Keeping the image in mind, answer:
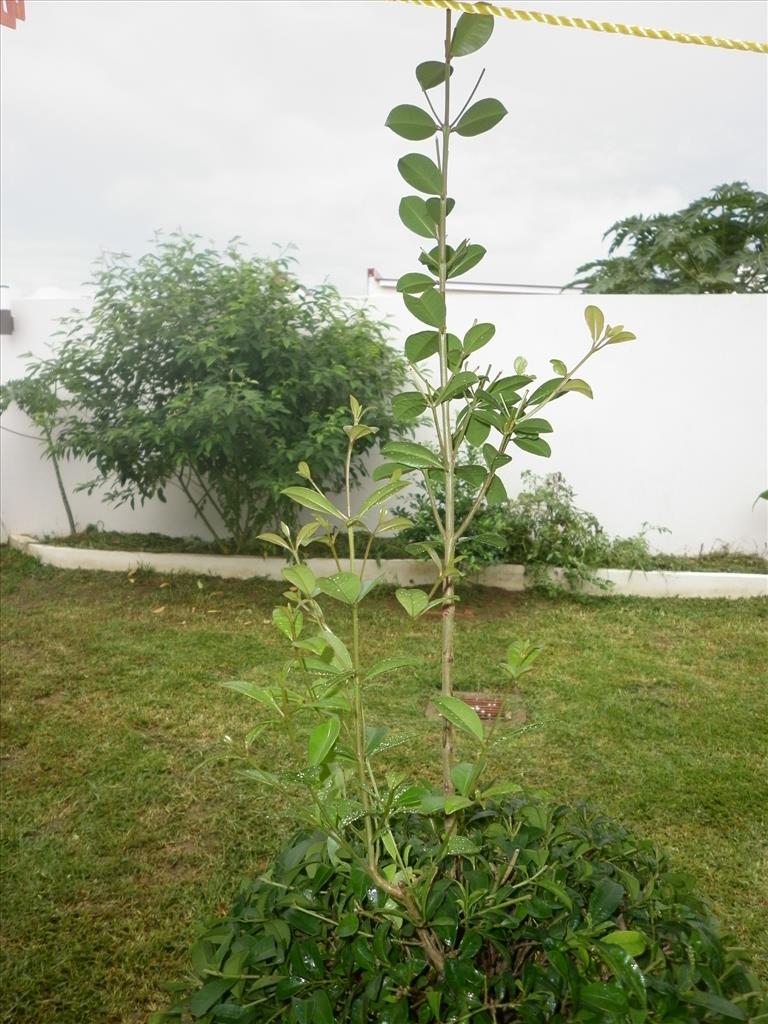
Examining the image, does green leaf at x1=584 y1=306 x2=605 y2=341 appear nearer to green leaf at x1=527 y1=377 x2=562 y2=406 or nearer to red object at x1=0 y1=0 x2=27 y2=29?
green leaf at x1=527 y1=377 x2=562 y2=406

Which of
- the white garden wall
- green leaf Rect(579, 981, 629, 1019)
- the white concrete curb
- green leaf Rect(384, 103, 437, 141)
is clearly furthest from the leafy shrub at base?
the white garden wall

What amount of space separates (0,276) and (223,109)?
256cm

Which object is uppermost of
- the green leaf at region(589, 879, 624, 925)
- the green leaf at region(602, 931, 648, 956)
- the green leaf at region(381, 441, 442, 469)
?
the green leaf at region(381, 441, 442, 469)

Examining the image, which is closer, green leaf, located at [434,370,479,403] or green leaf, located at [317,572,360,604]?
green leaf, located at [317,572,360,604]

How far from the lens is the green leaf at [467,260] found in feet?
2.72

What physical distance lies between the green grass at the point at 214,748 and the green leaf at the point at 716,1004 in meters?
0.27

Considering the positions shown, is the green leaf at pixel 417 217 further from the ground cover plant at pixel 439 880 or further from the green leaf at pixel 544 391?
the green leaf at pixel 544 391

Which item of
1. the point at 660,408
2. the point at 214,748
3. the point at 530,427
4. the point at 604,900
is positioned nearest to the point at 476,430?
the point at 530,427

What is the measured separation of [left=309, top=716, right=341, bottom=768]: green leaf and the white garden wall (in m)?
3.52

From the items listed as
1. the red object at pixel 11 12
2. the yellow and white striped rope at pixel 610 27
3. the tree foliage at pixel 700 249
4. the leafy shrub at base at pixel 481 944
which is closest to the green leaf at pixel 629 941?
the leafy shrub at base at pixel 481 944

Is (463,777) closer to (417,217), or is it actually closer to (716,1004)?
(716,1004)

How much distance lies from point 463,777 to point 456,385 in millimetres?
403

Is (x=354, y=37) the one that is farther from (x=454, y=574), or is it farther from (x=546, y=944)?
(x=546, y=944)

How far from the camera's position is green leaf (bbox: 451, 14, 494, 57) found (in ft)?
2.54
